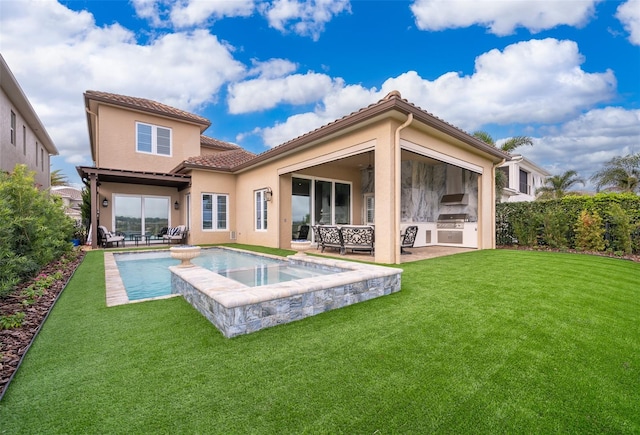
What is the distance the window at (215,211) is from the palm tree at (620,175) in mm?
21691

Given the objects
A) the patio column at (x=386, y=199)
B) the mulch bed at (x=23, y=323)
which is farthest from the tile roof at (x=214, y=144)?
the patio column at (x=386, y=199)

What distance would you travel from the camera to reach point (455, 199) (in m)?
12.6

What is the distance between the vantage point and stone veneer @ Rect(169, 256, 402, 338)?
321 cm

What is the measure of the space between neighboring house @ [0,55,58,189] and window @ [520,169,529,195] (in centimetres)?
2914

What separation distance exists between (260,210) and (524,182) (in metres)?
23.6

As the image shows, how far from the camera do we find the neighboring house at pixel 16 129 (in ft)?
29.0

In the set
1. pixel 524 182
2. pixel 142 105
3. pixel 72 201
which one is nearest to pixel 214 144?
pixel 142 105

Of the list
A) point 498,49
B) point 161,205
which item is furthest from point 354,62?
point 161,205

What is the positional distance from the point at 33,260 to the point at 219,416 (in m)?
7.12

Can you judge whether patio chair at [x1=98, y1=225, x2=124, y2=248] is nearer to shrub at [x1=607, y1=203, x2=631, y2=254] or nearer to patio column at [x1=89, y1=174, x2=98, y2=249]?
patio column at [x1=89, y1=174, x2=98, y2=249]

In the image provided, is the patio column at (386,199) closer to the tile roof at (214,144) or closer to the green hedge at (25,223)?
the green hedge at (25,223)

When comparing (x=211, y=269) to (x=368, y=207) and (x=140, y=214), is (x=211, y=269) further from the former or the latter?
(x=140, y=214)

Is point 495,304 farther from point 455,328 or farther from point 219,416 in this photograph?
point 219,416

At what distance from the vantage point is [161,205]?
1530 centimetres
